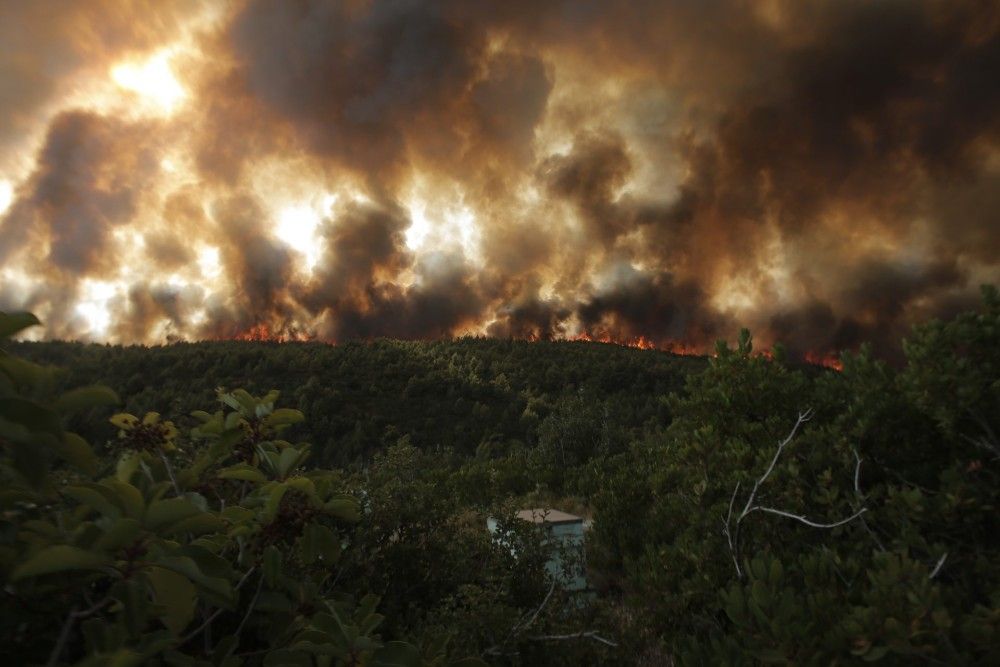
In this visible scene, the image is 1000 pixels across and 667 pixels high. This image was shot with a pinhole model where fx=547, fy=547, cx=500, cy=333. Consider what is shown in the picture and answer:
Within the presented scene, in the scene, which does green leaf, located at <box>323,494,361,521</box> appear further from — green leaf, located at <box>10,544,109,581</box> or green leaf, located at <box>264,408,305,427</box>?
green leaf, located at <box>10,544,109,581</box>

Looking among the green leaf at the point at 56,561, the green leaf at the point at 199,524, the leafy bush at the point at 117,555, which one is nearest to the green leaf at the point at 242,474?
the leafy bush at the point at 117,555

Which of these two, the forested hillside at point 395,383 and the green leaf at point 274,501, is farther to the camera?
the forested hillside at point 395,383

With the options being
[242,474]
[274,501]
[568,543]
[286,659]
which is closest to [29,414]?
[274,501]

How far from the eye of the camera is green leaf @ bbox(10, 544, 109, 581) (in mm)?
901

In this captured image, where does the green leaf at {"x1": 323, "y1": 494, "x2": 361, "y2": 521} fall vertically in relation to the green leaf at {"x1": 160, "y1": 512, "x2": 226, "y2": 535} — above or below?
above

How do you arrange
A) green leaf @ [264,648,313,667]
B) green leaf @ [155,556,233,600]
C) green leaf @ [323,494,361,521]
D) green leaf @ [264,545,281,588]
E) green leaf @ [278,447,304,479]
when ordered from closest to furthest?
green leaf @ [155,556,233,600]
green leaf @ [264,648,313,667]
green leaf @ [264,545,281,588]
green leaf @ [323,494,361,521]
green leaf @ [278,447,304,479]

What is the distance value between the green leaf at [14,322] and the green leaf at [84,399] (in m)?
0.16

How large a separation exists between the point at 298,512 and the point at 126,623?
60 centimetres

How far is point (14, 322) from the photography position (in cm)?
115

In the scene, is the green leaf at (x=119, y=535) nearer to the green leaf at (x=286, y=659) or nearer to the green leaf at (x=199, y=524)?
the green leaf at (x=199, y=524)

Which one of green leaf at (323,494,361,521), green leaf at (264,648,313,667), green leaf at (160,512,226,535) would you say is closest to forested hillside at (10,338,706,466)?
green leaf at (323,494,361,521)

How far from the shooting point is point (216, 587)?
→ 1.18m

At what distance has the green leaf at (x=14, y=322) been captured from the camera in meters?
1.13

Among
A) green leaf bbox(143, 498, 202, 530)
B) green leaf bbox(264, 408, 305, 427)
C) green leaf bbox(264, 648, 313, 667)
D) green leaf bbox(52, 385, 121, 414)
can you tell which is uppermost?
green leaf bbox(264, 408, 305, 427)
